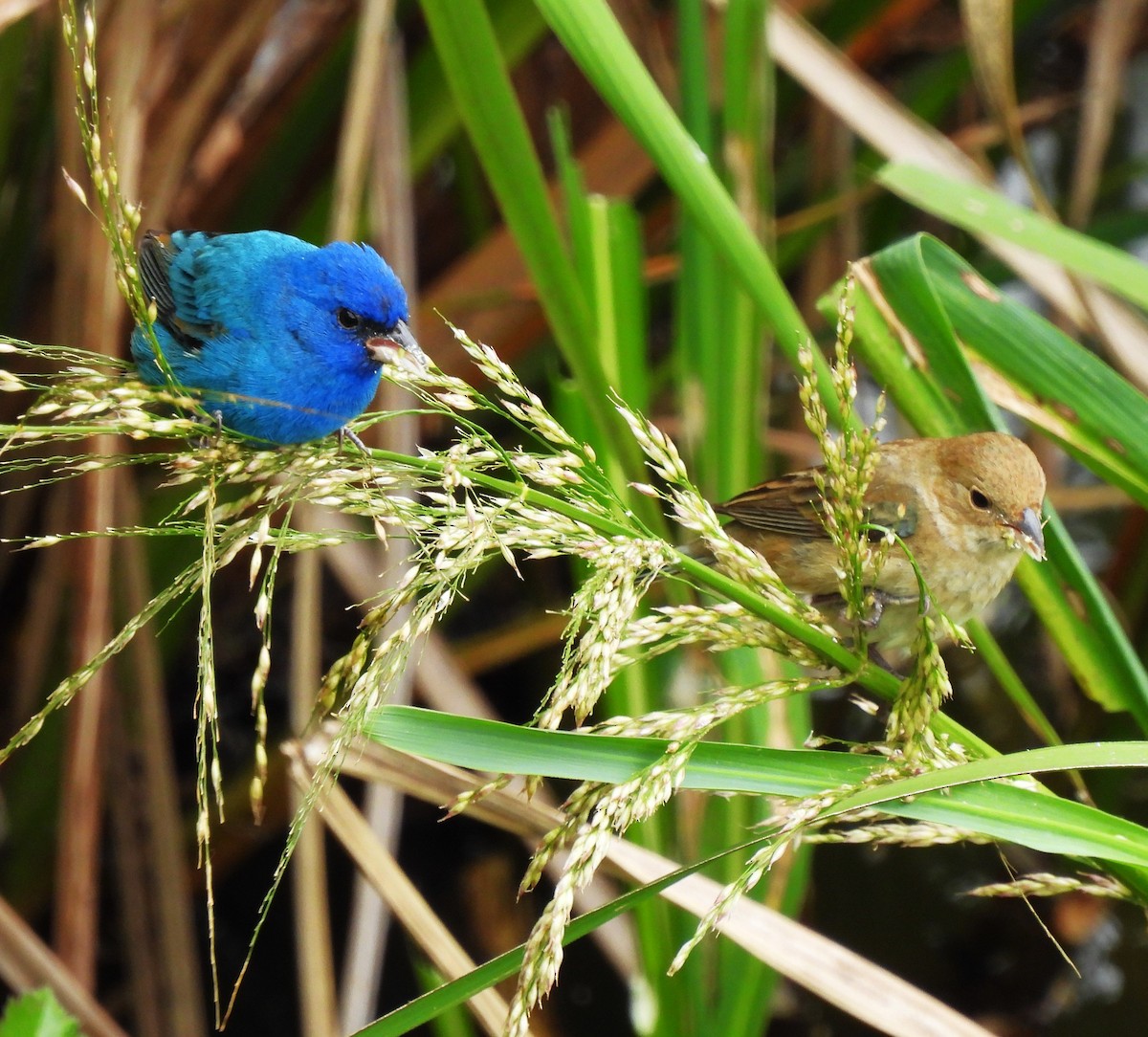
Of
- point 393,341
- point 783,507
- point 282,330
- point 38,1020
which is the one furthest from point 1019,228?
point 38,1020

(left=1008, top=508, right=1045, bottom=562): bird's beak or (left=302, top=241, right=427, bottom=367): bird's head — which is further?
(left=302, top=241, right=427, bottom=367): bird's head

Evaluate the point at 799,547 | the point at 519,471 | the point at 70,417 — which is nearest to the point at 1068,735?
the point at 799,547

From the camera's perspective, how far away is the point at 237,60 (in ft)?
9.13

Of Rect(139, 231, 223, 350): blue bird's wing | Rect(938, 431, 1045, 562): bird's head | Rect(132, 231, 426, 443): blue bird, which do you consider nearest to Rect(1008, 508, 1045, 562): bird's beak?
Rect(938, 431, 1045, 562): bird's head

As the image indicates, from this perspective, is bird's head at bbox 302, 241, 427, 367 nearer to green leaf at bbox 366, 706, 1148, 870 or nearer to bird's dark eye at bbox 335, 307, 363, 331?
bird's dark eye at bbox 335, 307, 363, 331

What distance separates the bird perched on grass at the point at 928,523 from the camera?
5.88 ft

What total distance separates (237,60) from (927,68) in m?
1.73

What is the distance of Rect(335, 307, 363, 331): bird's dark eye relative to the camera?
177 centimetres

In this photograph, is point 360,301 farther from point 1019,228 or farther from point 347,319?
point 1019,228

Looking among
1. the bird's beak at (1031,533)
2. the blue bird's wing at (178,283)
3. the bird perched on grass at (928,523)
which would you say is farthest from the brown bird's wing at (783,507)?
the blue bird's wing at (178,283)

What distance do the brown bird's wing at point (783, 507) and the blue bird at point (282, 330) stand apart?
25.6 inches

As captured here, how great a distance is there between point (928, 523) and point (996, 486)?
0.73 ft

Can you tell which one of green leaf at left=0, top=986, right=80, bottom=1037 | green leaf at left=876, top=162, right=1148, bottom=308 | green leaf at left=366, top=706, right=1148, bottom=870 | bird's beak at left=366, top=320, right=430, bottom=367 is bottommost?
green leaf at left=0, top=986, right=80, bottom=1037

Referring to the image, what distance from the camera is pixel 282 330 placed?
182 centimetres
